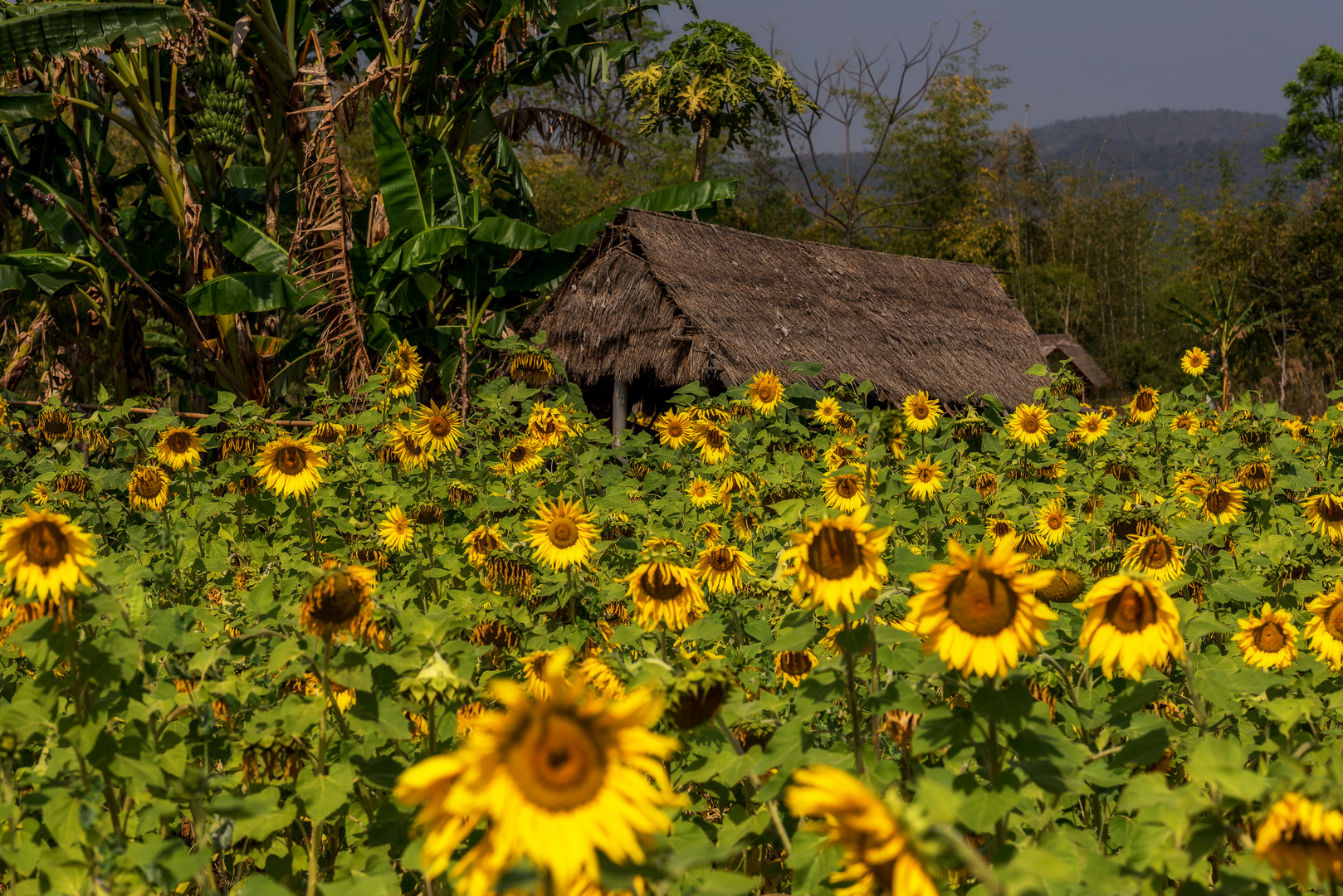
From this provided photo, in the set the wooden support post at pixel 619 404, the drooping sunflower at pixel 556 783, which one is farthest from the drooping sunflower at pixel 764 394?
the wooden support post at pixel 619 404

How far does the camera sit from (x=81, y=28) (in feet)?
22.2

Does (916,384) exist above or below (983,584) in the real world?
below

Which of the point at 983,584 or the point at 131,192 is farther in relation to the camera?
the point at 131,192

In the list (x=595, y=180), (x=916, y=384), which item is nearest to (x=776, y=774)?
(x=916, y=384)

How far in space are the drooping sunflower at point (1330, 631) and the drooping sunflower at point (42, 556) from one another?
2.67 m

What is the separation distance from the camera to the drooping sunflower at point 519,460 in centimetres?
409

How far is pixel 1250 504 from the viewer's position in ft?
13.4

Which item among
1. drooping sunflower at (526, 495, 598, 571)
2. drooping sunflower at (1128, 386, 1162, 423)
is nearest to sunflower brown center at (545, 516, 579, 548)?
drooping sunflower at (526, 495, 598, 571)

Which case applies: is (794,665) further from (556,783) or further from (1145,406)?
(1145,406)

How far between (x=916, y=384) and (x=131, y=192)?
2130cm

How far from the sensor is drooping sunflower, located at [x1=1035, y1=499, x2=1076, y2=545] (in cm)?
378

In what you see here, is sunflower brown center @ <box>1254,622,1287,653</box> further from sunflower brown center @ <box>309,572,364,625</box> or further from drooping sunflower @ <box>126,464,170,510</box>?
drooping sunflower @ <box>126,464,170,510</box>

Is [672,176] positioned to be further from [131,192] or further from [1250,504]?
[1250,504]

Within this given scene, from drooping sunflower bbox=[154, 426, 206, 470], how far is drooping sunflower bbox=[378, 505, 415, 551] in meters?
1.25
